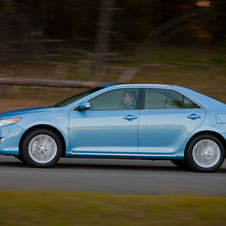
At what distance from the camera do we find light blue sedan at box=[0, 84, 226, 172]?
7262 mm

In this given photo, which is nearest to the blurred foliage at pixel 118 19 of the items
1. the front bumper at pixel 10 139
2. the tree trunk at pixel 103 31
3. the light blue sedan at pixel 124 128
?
the tree trunk at pixel 103 31

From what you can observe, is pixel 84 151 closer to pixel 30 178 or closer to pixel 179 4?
pixel 30 178

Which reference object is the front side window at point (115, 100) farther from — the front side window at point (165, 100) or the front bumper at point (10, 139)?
the front bumper at point (10, 139)

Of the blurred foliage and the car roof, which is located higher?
the blurred foliage

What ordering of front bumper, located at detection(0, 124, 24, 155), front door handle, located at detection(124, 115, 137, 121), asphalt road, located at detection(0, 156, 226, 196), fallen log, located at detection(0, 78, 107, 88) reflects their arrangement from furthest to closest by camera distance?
fallen log, located at detection(0, 78, 107, 88) → front door handle, located at detection(124, 115, 137, 121) → front bumper, located at detection(0, 124, 24, 155) → asphalt road, located at detection(0, 156, 226, 196)

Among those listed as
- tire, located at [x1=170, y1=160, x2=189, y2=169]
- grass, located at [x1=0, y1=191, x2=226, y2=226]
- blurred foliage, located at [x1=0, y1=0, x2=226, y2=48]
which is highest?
blurred foliage, located at [x1=0, y1=0, x2=226, y2=48]

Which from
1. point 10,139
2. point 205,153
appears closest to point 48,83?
point 10,139

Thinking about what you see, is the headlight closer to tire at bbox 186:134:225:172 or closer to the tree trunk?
tire at bbox 186:134:225:172

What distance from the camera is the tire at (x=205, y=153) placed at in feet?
24.8

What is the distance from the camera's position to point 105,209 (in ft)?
13.7

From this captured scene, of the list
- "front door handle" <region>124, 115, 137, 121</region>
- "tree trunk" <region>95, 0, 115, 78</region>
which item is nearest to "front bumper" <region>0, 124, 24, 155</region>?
"front door handle" <region>124, 115, 137, 121</region>

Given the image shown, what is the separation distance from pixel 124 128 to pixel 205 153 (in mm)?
1556

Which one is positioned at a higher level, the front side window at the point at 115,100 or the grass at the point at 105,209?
the front side window at the point at 115,100

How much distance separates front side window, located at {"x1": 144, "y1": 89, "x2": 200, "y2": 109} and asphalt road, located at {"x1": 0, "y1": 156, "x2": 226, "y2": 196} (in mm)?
1205
